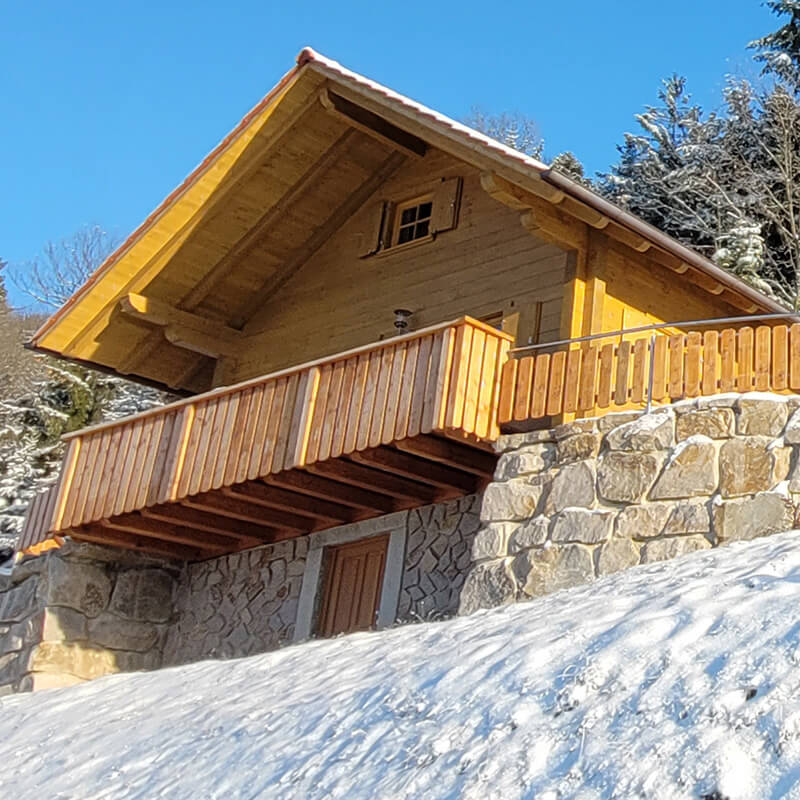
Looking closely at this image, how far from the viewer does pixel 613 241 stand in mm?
14414

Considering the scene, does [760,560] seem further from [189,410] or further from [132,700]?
[189,410]

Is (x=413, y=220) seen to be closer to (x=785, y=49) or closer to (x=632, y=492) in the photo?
(x=632, y=492)

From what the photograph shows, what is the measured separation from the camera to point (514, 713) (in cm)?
734

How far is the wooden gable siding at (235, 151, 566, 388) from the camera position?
14859mm

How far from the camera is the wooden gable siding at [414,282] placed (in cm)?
1486

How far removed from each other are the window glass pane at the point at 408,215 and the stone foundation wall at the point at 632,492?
547cm

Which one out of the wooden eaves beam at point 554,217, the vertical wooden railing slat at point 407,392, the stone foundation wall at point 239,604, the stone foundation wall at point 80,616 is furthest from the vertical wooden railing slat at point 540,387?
the stone foundation wall at point 80,616

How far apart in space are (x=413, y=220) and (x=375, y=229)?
552 millimetres

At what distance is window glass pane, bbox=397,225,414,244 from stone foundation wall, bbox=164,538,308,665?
406 centimetres

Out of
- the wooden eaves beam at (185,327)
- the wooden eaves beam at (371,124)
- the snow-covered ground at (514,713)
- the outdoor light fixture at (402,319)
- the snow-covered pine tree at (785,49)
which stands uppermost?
the snow-covered pine tree at (785,49)

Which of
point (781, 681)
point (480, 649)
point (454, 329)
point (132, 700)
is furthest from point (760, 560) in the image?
point (132, 700)

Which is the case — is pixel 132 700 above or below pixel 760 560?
below

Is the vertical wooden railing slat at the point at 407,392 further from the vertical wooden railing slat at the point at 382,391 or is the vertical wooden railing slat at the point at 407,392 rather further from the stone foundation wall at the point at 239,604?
the stone foundation wall at the point at 239,604

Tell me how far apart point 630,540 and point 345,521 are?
4.77 meters
